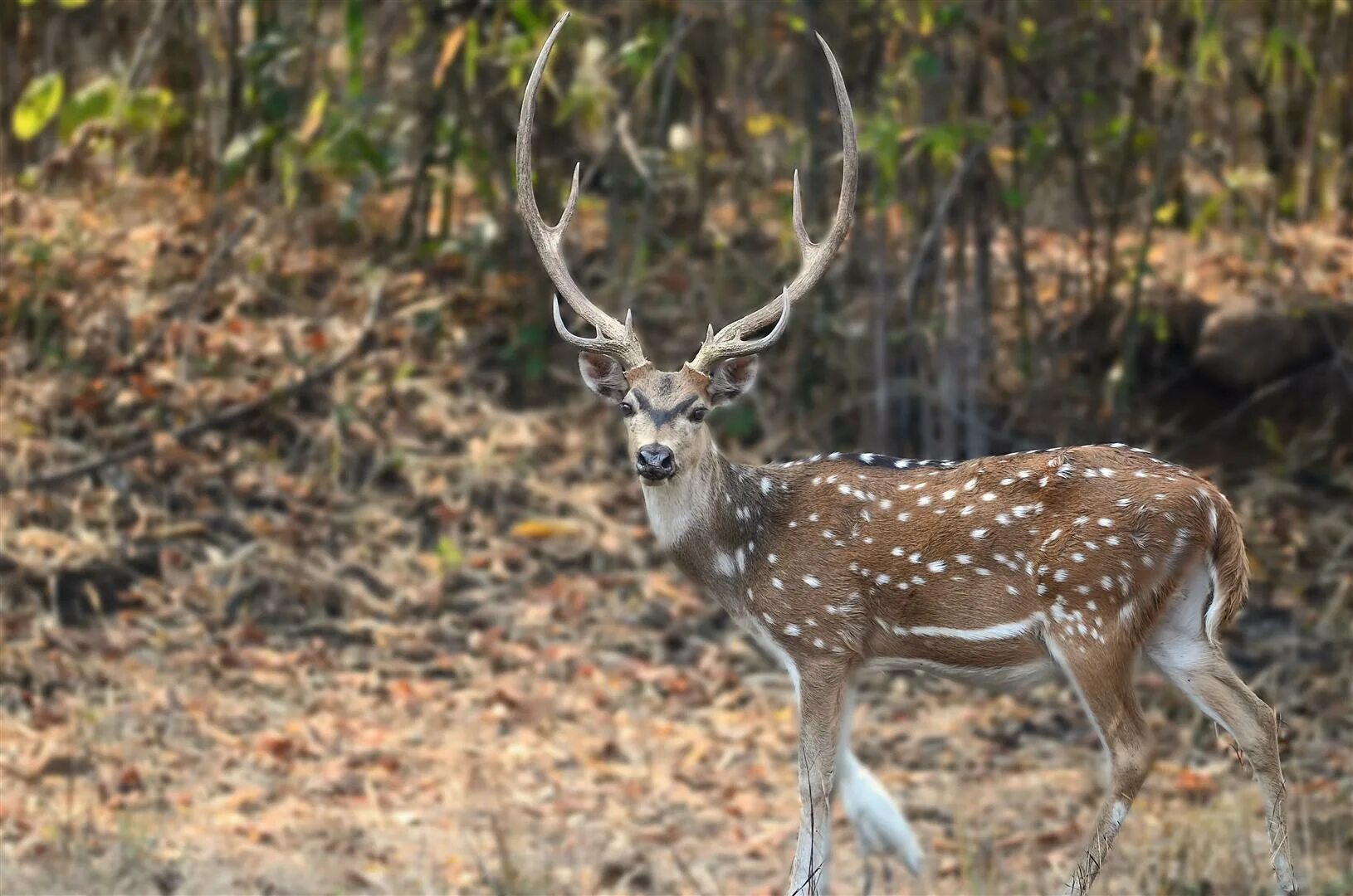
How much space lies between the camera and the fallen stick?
11320 mm

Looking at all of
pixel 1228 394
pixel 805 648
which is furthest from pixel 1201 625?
pixel 1228 394

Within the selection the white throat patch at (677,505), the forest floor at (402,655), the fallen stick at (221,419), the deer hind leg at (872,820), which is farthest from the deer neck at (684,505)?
the fallen stick at (221,419)

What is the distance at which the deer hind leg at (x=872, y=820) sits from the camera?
759cm

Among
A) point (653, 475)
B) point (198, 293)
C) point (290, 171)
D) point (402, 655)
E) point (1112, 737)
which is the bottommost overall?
point (402, 655)

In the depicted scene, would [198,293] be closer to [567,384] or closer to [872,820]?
[567,384]

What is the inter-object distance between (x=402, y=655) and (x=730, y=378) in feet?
16.5

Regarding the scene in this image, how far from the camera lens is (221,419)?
12023 mm

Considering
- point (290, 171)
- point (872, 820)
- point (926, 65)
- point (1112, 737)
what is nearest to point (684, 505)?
point (1112, 737)

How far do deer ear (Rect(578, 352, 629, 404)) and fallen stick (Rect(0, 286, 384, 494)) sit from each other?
6.03 m

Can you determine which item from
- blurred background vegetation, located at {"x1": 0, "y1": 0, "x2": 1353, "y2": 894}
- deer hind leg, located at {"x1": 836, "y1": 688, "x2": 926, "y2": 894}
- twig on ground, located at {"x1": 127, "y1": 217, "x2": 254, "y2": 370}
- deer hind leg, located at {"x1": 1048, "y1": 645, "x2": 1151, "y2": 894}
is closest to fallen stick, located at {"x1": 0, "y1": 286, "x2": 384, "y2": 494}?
blurred background vegetation, located at {"x1": 0, "y1": 0, "x2": 1353, "y2": 894}

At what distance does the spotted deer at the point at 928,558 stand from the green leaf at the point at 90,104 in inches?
257

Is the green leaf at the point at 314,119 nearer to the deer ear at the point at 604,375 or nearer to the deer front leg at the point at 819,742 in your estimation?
the deer ear at the point at 604,375

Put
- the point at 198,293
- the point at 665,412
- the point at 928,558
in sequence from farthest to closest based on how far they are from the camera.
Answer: the point at 198,293
the point at 665,412
the point at 928,558

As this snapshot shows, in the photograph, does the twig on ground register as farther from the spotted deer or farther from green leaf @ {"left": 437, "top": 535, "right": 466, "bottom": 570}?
the spotted deer
